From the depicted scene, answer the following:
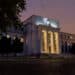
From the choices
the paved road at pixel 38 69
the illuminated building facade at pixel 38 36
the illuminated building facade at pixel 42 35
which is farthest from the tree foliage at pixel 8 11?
the illuminated building facade at pixel 42 35

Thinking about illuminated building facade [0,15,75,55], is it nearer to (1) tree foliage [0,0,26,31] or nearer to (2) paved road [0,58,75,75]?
(2) paved road [0,58,75,75]

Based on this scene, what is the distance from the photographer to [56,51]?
315ft

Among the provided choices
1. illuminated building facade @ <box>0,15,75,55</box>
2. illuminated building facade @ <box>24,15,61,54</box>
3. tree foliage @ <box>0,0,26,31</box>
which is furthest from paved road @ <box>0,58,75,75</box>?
illuminated building facade @ <box>24,15,61,54</box>

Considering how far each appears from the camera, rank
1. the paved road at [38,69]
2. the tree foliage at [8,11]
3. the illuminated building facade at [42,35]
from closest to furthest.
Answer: the tree foliage at [8,11], the paved road at [38,69], the illuminated building facade at [42,35]

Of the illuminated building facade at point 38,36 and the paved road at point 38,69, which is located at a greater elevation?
the illuminated building facade at point 38,36

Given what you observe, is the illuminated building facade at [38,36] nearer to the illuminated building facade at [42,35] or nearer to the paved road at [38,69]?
the illuminated building facade at [42,35]

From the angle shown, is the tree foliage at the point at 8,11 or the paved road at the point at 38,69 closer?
the tree foliage at the point at 8,11

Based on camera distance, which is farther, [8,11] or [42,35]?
[42,35]

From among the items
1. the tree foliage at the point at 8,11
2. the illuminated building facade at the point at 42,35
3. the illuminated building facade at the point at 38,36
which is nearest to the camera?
the tree foliage at the point at 8,11

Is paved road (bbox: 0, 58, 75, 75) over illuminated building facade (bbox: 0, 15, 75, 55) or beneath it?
beneath

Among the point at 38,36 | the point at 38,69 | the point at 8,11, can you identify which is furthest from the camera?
the point at 38,36

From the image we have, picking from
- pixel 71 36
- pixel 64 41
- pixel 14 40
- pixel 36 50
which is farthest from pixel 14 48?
pixel 71 36

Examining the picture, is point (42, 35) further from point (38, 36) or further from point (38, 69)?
point (38, 69)

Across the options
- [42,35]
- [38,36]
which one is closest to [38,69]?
[38,36]
